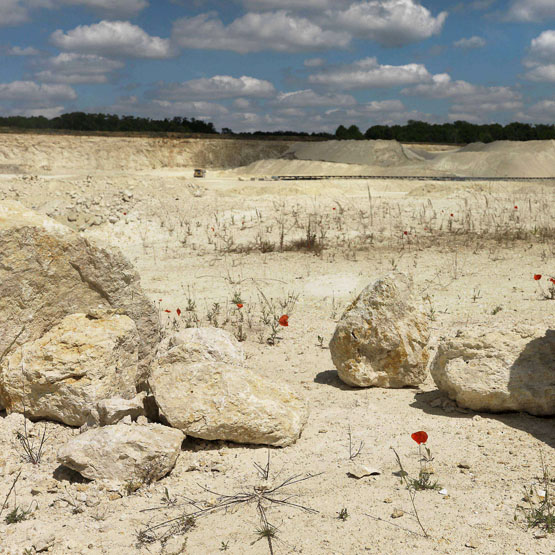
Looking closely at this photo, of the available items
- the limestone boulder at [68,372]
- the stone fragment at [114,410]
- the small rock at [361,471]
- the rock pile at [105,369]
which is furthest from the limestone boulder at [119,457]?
the small rock at [361,471]

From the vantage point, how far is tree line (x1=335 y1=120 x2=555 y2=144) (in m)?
58.6

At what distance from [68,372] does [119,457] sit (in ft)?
2.95

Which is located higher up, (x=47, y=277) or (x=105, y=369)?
(x=47, y=277)

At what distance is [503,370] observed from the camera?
3602 millimetres

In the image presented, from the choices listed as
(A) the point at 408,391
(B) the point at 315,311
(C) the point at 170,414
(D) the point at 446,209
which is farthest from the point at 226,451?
(D) the point at 446,209

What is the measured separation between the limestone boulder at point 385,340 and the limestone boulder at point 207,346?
0.89m

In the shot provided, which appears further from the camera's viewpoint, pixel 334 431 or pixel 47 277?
pixel 47 277

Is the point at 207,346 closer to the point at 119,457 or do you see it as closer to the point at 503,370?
the point at 119,457

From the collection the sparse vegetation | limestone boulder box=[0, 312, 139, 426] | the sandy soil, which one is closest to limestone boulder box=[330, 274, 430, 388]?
the sandy soil

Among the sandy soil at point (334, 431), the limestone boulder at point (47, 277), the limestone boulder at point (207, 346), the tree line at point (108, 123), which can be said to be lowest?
the sandy soil at point (334, 431)

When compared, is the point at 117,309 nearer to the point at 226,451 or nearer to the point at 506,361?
the point at 226,451

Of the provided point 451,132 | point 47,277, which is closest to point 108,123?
point 451,132

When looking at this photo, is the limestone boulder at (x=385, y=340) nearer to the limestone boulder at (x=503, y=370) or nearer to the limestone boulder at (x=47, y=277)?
the limestone boulder at (x=503, y=370)

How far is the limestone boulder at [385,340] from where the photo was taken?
13.8 ft
